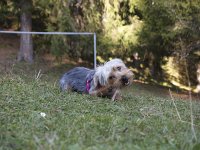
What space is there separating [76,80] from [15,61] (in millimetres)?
12232

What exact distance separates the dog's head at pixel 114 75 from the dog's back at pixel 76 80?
2.40ft

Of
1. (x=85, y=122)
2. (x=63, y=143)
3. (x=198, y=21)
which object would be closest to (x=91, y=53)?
(x=198, y=21)

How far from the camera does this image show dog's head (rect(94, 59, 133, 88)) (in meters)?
8.13

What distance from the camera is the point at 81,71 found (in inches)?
372

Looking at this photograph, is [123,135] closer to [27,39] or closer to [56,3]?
[56,3]

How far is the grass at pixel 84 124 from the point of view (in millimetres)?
4238

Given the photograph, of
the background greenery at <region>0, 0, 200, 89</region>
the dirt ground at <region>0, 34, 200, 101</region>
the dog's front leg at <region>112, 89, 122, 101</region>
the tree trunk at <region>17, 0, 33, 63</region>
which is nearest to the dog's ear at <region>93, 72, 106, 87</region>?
the dog's front leg at <region>112, 89, 122, 101</region>

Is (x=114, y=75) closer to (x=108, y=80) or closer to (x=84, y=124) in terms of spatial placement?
(x=108, y=80)

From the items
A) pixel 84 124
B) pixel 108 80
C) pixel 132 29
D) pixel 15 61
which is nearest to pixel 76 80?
pixel 108 80

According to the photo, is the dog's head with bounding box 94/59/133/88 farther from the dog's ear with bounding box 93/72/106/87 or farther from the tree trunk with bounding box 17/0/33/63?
the tree trunk with bounding box 17/0/33/63

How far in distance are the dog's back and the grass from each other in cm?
69

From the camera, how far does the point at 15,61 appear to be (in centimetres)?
2097

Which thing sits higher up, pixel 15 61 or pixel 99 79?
pixel 99 79

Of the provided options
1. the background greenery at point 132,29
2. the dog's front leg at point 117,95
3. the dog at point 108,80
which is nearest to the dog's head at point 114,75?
the dog at point 108,80
